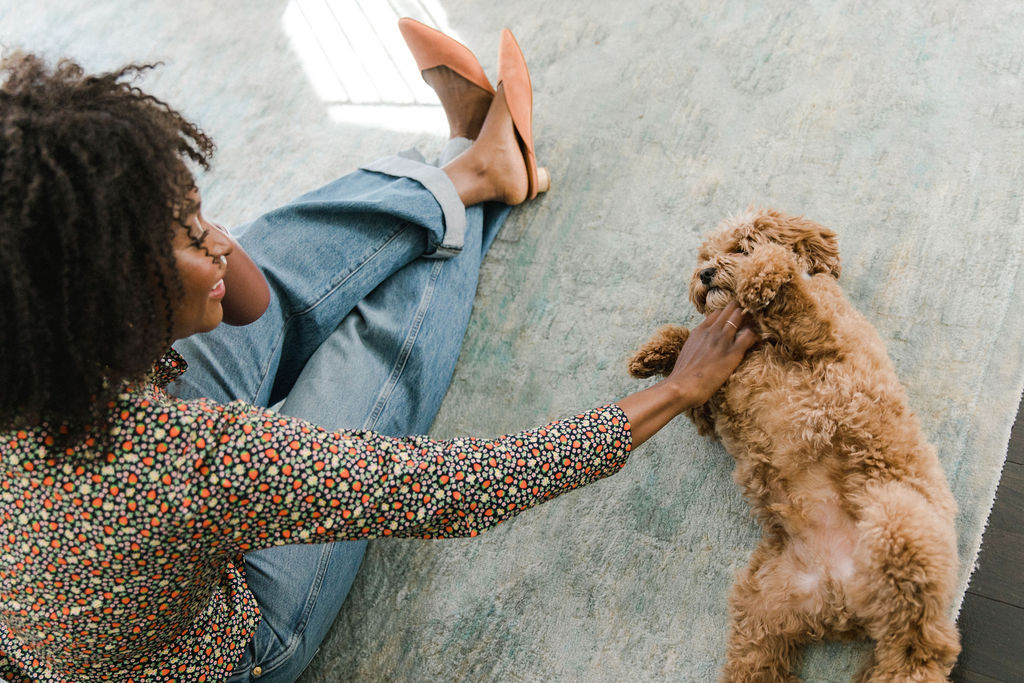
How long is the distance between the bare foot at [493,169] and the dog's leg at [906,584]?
1.01 meters

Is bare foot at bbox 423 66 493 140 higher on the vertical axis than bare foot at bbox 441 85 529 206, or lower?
higher

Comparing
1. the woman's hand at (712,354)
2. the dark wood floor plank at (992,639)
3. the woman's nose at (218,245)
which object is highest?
the woman's nose at (218,245)

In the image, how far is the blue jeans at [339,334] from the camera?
1.32 metres

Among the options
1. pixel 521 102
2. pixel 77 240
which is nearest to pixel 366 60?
pixel 521 102

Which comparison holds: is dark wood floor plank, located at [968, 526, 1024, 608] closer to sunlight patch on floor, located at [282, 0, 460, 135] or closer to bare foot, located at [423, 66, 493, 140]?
bare foot, located at [423, 66, 493, 140]

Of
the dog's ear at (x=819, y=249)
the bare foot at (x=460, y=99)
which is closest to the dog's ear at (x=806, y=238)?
the dog's ear at (x=819, y=249)

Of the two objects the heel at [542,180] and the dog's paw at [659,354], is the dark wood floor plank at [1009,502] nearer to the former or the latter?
the dog's paw at [659,354]

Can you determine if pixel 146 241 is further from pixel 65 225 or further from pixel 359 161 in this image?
pixel 359 161

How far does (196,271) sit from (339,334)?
604 mm

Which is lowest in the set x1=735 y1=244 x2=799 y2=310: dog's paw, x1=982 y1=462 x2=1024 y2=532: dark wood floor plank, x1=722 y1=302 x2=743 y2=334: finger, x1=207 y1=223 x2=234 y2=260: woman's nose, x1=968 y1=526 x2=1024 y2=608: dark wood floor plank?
x1=968 y1=526 x2=1024 y2=608: dark wood floor plank

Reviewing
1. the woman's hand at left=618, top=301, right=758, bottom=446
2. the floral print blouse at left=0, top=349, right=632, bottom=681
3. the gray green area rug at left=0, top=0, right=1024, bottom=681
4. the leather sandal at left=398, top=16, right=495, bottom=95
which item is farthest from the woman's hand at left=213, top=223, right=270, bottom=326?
the leather sandal at left=398, top=16, right=495, bottom=95

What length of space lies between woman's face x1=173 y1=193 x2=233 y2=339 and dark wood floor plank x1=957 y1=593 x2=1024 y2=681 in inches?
50.3

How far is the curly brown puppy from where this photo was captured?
1.08 m

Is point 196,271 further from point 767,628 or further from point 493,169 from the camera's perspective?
point 767,628
